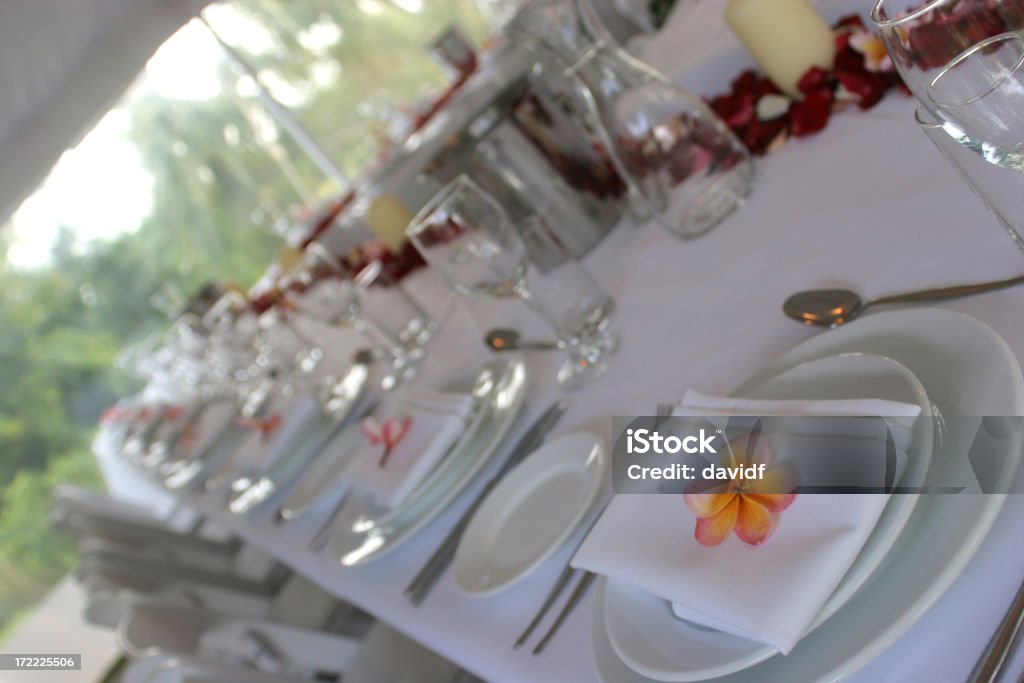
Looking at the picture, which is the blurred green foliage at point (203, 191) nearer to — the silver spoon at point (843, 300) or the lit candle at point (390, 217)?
the lit candle at point (390, 217)

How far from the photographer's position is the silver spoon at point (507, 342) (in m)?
1.01

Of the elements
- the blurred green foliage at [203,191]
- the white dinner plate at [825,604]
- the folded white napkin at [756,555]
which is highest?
the blurred green foliage at [203,191]

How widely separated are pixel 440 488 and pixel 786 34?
2.17 feet

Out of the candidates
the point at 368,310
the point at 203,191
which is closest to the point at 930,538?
the point at 368,310

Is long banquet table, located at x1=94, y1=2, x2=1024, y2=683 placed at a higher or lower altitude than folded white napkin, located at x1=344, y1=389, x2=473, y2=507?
lower

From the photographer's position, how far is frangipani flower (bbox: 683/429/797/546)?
1.41 ft

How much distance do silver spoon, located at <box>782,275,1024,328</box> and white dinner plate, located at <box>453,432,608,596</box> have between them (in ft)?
0.70

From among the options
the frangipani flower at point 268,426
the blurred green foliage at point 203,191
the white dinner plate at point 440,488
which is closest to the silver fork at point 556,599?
the white dinner plate at point 440,488

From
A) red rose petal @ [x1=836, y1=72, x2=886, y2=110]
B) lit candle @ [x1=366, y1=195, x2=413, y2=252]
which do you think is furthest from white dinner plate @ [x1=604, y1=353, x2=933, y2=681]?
lit candle @ [x1=366, y1=195, x2=413, y2=252]

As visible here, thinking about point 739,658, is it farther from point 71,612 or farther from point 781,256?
point 71,612

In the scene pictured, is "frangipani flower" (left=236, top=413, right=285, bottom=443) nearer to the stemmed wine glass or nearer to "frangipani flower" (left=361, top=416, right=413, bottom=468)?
"frangipani flower" (left=361, top=416, right=413, bottom=468)

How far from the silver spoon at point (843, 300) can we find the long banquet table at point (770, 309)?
0.04 ft

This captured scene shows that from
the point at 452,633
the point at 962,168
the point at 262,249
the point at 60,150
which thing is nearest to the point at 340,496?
the point at 452,633

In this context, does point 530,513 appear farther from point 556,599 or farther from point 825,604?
point 825,604
